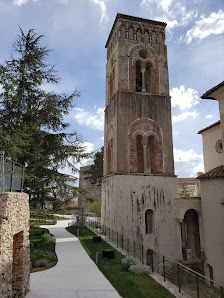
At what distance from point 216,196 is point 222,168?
1.69 meters

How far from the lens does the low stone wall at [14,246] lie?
5512 millimetres

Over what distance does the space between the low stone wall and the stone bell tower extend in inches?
337

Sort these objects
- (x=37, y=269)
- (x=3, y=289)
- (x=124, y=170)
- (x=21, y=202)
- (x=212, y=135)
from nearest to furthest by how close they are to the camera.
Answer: (x=3, y=289)
(x=21, y=202)
(x=37, y=269)
(x=124, y=170)
(x=212, y=135)

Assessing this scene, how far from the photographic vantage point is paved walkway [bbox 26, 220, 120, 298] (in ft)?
24.0

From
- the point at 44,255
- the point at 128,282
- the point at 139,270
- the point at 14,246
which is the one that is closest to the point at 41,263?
the point at 44,255

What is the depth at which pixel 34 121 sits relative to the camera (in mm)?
14711

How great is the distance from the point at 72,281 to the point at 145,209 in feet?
26.8

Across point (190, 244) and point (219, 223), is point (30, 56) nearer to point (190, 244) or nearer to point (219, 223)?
point (219, 223)

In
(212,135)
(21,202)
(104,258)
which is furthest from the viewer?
(212,135)

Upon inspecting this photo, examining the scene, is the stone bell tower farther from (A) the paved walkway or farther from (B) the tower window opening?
(A) the paved walkway

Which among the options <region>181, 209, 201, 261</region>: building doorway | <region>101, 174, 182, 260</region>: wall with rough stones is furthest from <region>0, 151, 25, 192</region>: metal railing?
<region>181, 209, 201, 261</region>: building doorway

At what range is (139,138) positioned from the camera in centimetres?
1823

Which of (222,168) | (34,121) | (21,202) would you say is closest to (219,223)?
(222,168)

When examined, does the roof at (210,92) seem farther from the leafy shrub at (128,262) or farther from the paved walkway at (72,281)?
the paved walkway at (72,281)
